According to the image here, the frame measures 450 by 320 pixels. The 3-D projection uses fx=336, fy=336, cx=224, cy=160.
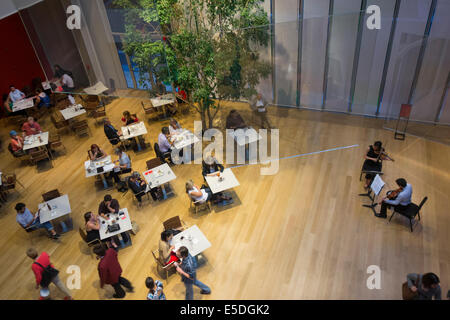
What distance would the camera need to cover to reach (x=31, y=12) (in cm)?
829

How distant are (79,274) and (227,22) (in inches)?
271

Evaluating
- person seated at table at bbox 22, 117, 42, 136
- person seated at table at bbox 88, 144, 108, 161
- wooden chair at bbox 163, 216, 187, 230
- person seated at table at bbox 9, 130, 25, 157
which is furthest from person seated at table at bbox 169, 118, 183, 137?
person seated at table at bbox 9, 130, 25, 157

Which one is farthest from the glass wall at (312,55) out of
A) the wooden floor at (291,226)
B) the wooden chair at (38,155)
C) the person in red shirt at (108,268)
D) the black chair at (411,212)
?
the person in red shirt at (108,268)

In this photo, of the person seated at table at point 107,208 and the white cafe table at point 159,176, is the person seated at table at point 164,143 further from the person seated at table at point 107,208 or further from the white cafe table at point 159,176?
the person seated at table at point 107,208

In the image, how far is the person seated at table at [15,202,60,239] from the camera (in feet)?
23.6

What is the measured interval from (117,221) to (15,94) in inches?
285

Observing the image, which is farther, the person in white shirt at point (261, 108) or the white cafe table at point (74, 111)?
the white cafe table at point (74, 111)

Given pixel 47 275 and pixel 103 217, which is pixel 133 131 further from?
pixel 47 275

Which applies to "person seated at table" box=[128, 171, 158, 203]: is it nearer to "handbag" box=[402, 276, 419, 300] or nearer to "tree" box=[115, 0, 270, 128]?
"tree" box=[115, 0, 270, 128]

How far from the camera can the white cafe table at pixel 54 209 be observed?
733 centimetres

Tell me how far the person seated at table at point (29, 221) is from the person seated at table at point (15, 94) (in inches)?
219

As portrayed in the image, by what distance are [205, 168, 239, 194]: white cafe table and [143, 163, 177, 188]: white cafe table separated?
94cm

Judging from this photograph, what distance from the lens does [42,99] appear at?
1152 cm
